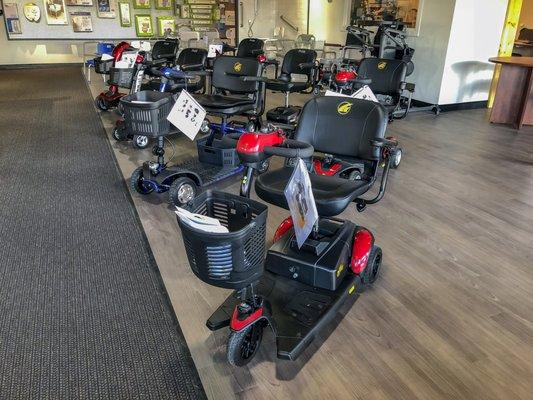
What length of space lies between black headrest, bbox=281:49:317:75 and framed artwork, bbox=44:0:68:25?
827 centimetres

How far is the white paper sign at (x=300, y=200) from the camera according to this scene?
56.2 inches

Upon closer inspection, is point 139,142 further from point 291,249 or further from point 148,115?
point 291,249

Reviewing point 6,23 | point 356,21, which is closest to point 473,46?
point 356,21

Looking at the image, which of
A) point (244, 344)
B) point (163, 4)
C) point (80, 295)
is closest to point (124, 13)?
point (163, 4)

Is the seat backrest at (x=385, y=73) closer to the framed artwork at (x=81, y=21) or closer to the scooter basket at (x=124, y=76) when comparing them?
the scooter basket at (x=124, y=76)

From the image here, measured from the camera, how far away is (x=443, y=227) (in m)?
2.77

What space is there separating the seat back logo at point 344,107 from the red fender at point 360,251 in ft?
2.26

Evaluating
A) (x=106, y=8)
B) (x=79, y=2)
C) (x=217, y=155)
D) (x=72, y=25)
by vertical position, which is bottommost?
(x=217, y=155)

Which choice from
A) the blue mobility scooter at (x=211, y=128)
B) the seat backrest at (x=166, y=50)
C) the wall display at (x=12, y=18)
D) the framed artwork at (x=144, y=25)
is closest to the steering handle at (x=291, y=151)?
the blue mobility scooter at (x=211, y=128)

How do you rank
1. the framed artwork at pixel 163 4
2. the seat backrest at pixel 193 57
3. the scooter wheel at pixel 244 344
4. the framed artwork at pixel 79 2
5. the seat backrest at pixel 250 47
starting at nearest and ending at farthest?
1. the scooter wheel at pixel 244 344
2. the seat backrest at pixel 193 57
3. the seat backrest at pixel 250 47
4. the framed artwork at pixel 79 2
5. the framed artwork at pixel 163 4

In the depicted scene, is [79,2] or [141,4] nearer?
[79,2]

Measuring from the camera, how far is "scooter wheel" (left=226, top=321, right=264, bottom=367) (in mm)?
1532

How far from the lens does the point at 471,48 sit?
20.7 ft

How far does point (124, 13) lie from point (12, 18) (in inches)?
106
